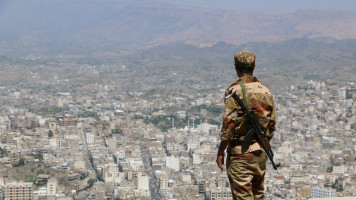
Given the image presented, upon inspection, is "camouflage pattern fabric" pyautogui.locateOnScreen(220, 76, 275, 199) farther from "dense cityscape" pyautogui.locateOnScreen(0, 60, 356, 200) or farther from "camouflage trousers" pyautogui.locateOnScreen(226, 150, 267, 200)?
"dense cityscape" pyautogui.locateOnScreen(0, 60, 356, 200)

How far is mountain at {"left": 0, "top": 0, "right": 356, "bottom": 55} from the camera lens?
4719 inches

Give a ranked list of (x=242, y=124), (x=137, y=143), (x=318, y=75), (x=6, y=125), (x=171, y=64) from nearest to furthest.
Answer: (x=242, y=124), (x=137, y=143), (x=6, y=125), (x=318, y=75), (x=171, y=64)

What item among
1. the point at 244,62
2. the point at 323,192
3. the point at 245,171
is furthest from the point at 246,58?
the point at 323,192

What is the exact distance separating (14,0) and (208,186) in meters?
146

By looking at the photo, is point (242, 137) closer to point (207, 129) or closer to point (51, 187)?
point (51, 187)

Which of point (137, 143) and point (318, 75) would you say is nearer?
point (137, 143)

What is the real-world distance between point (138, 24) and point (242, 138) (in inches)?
5552

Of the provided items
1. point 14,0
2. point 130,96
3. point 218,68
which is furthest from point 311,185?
point 14,0

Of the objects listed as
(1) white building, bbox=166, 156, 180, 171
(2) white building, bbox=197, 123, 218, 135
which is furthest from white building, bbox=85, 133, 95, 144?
(1) white building, bbox=166, 156, 180, 171

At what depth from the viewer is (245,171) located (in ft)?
7.48

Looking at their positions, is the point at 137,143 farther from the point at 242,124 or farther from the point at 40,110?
the point at 242,124

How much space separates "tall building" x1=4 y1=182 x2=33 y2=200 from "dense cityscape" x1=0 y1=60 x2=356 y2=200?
0.09 feet

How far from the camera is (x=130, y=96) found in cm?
4644

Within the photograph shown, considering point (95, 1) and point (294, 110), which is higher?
point (95, 1)
